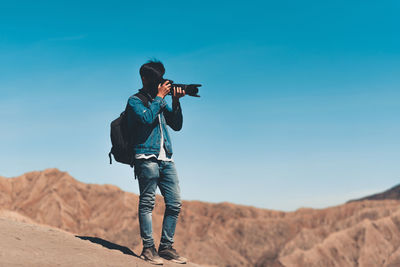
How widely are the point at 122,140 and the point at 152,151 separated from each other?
413mm

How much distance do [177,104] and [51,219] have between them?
53.8 m

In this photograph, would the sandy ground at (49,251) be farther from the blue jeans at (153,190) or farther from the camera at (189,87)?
the camera at (189,87)

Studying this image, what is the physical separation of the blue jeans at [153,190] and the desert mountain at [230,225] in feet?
133

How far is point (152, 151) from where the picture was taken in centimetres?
602

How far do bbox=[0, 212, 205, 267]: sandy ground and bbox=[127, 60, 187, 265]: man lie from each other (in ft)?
1.50

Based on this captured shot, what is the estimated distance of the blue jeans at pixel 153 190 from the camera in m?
6.01

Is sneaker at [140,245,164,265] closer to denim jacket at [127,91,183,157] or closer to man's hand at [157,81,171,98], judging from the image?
denim jacket at [127,91,183,157]

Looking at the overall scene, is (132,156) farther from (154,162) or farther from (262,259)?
(262,259)

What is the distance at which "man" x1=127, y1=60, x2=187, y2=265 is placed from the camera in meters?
6.00

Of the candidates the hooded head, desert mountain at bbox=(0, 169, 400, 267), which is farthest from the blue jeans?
desert mountain at bbox=(0, 169, 400, 267)

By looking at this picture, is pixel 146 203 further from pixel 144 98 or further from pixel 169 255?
pixel 144 98

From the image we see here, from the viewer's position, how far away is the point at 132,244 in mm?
47469

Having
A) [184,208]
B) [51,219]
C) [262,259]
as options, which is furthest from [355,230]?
[51,219]

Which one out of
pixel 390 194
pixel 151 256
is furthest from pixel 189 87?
pixel 390 194
